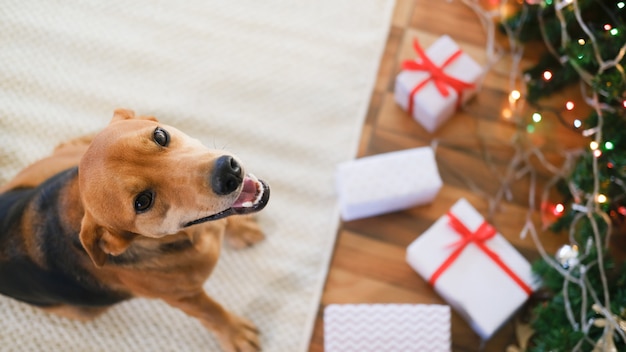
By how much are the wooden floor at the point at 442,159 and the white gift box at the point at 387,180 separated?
0.44 feet

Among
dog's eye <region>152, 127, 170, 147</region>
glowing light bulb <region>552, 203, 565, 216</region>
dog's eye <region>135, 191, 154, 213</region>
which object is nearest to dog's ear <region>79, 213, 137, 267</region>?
dog's eye <region>135, 191, 154, 213</region>

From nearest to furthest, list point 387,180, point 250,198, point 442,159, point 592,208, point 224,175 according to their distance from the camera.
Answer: point 224,175 < point 250,198 < point 592,208 < point 387,180 < point 442,159

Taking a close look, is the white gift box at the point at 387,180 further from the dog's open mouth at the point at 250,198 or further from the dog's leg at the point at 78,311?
the dog's leg at the point at 78,311

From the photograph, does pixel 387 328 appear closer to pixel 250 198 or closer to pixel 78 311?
pixel 250 198

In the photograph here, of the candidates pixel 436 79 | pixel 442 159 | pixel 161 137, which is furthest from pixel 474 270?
pixel 161 137

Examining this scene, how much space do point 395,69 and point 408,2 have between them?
36 centimetres

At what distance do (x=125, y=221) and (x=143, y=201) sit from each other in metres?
0.07

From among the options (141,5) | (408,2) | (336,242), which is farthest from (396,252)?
(141,5)

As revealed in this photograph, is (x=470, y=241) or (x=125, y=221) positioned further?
(x=470, y=241)

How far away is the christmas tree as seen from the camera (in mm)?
1844

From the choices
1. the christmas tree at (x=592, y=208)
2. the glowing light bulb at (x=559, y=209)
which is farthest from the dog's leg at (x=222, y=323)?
the glowing light bulb at (x=559, y=209)

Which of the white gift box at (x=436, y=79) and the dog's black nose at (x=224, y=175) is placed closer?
the dog's black nose at (x=224, y=175)

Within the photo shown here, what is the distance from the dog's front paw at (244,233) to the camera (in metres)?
2.33

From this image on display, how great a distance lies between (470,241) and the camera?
87.6 inches
